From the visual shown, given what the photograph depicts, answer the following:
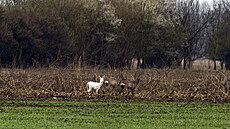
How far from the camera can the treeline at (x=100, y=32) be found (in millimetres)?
38750

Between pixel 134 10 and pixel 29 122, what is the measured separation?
128 ft

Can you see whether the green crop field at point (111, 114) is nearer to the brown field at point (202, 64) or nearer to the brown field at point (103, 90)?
the brown field at point (103, 90)

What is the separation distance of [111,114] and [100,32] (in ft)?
109

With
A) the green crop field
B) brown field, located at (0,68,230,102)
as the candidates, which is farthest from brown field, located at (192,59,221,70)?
the green crop field

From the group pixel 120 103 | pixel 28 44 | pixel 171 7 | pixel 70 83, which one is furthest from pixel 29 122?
pixel 171 7

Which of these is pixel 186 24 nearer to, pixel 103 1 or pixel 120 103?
pixel 103 1

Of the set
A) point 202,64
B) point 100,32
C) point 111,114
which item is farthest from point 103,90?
point 100,32

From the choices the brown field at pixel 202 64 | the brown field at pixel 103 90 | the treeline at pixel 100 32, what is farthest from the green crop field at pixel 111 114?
the treeline at pixel 100 32

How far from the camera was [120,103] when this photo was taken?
14.7 meters

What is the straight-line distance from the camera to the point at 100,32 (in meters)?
45.2

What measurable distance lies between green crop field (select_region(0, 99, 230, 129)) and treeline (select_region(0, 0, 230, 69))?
856 inches

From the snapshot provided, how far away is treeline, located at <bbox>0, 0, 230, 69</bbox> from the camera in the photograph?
38.8 m

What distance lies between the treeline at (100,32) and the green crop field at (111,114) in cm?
2175

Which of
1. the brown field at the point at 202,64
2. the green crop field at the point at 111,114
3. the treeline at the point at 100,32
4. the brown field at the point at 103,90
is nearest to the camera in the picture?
the green crop field at the point at 111,114
